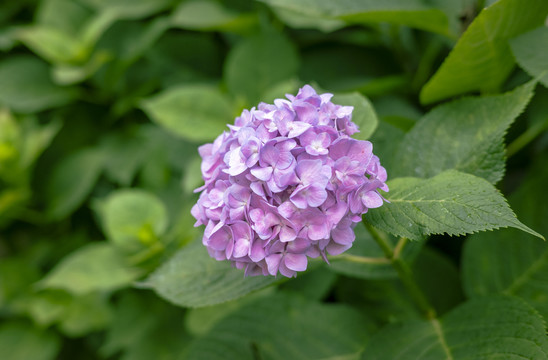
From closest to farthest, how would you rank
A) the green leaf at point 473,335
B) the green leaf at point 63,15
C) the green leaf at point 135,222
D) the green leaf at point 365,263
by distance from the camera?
the green leaf at point 473,335 → the green leaf at point 365,263 → the green leaf at point 135,222 → the green leaf at point 63,15

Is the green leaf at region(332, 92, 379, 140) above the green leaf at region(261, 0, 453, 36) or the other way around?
the other way around

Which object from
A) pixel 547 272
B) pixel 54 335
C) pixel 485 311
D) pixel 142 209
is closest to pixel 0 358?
pixel 54 335

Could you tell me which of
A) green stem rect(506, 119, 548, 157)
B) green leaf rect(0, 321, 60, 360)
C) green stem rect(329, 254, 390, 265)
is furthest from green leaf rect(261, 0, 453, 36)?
green leaf rect(0, 321, 60, 360)

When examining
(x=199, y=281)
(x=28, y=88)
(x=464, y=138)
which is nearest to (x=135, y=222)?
(x=199, y=281)

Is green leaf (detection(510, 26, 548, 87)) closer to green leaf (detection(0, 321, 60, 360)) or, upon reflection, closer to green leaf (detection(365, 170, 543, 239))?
green leaf (detection(365, 170, 543, 239))

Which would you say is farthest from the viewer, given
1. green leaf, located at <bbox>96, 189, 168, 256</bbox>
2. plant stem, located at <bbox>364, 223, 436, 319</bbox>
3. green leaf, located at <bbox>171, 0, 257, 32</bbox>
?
green leaf, located at <bbox>171, 0, 257, 32</bbox>

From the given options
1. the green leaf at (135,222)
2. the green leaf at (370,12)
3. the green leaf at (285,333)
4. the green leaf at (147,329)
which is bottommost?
the green leaf at (147,329)

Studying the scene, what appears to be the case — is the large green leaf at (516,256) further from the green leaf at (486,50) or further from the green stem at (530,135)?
the green leaf at (486,50)

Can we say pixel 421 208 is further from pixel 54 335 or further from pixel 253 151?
pixel 54 335

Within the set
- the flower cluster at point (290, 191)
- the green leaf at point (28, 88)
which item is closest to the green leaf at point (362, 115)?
the flower cluster at point (290, 191)
